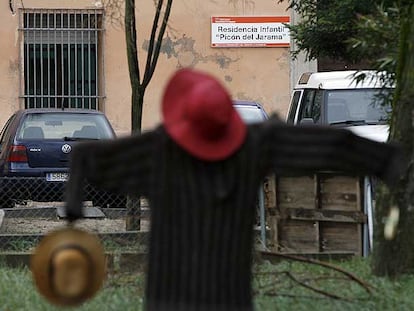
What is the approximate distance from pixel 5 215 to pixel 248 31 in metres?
10.1

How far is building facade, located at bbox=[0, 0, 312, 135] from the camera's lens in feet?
67.6

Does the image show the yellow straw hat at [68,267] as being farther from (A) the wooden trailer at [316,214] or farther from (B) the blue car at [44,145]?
(B) the blue car at [44,145]

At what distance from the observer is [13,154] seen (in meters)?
13.9

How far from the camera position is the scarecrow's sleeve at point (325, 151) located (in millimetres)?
4402

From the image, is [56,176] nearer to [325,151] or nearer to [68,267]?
[68,267]

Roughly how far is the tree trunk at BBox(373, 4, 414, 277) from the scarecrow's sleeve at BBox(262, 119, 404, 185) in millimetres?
2407

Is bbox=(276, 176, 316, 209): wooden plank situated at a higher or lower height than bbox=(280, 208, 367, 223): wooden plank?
higher

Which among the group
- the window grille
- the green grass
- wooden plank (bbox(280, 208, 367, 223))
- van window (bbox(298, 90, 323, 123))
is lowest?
the green grass

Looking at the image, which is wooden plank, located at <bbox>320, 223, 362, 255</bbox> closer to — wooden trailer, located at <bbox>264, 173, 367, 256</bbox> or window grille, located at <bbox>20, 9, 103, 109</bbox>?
wooden trailer, located at <bbox>264, 173, 367, 256</bbox>

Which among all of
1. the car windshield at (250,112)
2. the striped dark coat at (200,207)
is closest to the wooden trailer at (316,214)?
the striped dark coat at (200,207)

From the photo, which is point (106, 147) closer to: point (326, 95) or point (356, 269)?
point (356, 269)

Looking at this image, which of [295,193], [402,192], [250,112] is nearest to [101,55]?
[250,112]

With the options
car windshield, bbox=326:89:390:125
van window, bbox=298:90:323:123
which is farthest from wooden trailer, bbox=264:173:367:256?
van window, bbox=298:90:323:123

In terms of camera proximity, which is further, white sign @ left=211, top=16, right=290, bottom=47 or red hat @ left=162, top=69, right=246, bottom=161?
white sign @ left=211, top=16, right=290, bottom=47
